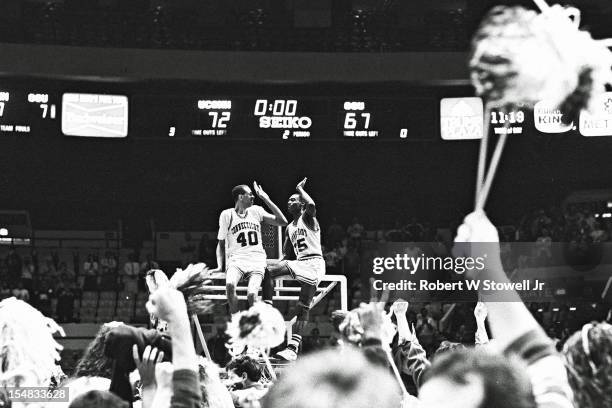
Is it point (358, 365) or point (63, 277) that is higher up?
point (358, 365)

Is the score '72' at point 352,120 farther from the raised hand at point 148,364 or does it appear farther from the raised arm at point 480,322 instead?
the raised hand at point 148,364

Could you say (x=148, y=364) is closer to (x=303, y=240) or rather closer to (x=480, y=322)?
(x=480, y=322)

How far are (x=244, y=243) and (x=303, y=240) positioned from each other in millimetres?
527

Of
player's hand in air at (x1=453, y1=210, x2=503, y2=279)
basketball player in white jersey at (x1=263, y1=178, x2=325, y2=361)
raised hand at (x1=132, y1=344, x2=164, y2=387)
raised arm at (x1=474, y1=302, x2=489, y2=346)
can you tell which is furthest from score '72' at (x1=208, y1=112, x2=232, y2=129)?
player's hand in air at (x1=453, y1=210, x2=503, y2=279)

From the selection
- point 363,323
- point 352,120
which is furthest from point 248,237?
point 352,120

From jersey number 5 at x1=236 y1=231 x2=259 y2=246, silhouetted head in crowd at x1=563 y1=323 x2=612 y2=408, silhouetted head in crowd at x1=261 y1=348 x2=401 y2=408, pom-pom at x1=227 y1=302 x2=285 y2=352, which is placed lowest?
jersey number 5 at x1=236 y1=231 x2=259 y2=246

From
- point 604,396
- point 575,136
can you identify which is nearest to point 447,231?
point 575,136

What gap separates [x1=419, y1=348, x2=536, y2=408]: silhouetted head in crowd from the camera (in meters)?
1.07

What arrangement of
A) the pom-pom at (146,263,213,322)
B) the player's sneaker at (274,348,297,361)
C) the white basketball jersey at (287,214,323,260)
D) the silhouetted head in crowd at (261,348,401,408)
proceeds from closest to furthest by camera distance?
the silhouetted head in crowd at (261,348,401,408), the pom-pom at (146,263,213,322), the player's sneaker at (274,348,297,361), the white basketball jersey at (287,214,323,260)

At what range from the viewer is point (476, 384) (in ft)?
3.54

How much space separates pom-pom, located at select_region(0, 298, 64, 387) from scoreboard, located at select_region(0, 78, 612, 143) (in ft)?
40.3

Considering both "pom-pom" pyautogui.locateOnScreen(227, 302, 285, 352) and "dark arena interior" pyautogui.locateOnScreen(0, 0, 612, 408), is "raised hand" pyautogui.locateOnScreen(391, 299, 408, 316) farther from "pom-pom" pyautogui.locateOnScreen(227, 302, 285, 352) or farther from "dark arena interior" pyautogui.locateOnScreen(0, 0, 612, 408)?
"dark arena interior" pyautogui.locateOnScreen(0, 0, 612, 408)

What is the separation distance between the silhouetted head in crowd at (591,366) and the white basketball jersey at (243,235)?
6.22 metres

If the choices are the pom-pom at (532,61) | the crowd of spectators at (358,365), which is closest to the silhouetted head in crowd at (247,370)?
the crowd of spectators at (358,365)
